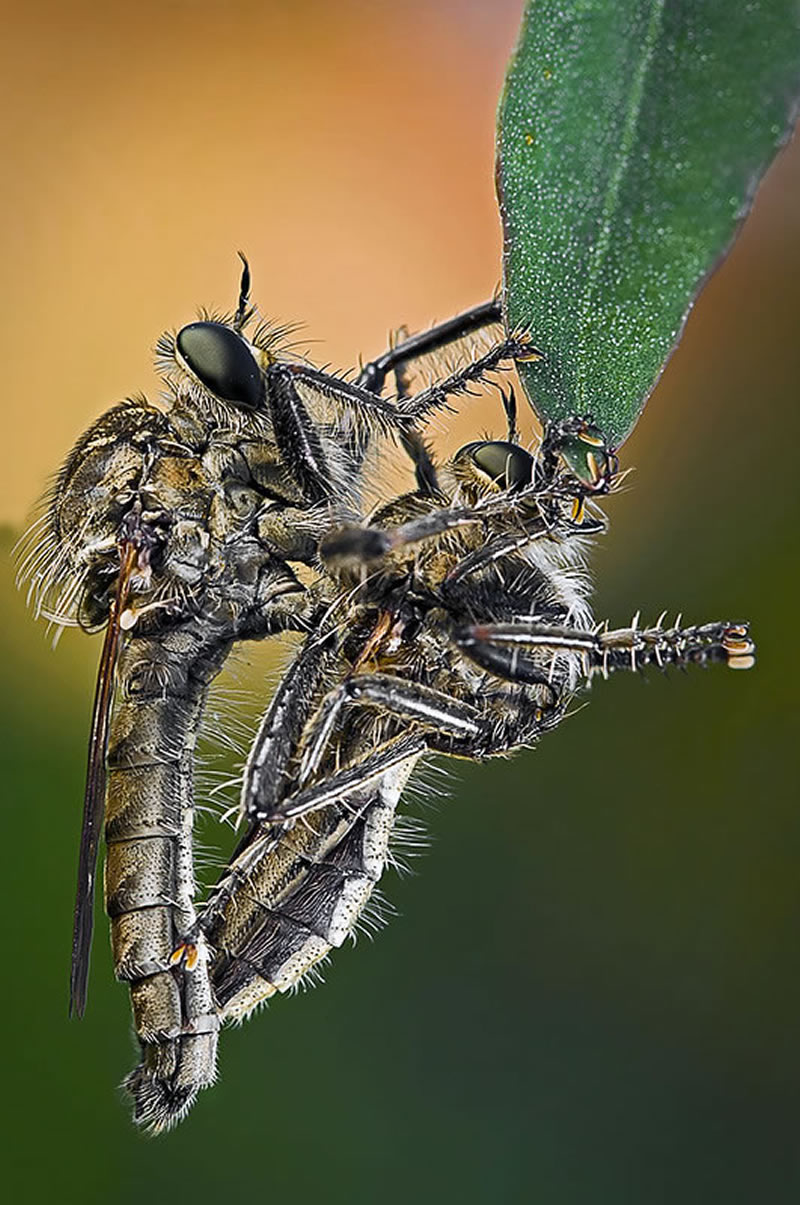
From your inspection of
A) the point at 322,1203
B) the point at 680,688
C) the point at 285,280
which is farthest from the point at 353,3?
the point at 322,1203

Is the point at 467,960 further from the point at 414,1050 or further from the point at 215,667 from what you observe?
the point at 215,667

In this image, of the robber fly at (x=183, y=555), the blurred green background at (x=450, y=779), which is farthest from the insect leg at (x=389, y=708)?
the blurred green background at (x=450, y=779)

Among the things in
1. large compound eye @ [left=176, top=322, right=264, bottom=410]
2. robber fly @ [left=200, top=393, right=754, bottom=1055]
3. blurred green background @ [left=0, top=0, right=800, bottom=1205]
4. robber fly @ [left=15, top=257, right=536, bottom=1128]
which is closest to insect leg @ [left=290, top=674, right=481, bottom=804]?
robber fly @ [left=200, top=393, right=754, bottom=1055]

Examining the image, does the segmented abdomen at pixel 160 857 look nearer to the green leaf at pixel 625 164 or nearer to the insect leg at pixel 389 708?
the insect leg at pixel 389 708

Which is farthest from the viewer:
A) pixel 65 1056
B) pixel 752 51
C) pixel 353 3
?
pixel 353 3

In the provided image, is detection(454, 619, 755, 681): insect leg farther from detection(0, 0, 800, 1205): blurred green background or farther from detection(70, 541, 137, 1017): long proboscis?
detection(0, 0, 800, 1205): blurred green background

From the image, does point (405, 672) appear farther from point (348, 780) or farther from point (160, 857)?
point (160, 857)
